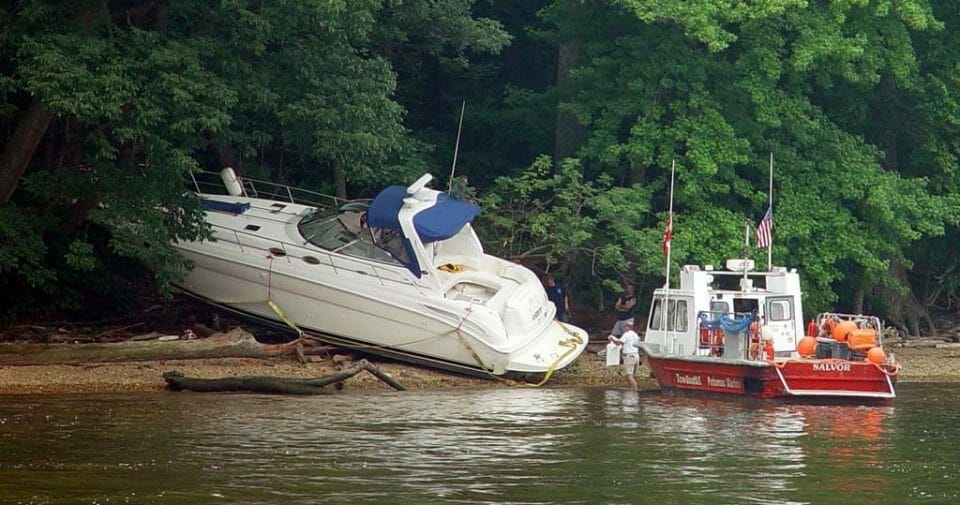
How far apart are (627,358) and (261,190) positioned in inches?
356

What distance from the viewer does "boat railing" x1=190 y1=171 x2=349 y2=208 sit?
102ft

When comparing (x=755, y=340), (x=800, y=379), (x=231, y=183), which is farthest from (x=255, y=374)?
(x=800, y=379)

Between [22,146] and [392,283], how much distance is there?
5989 millimetres

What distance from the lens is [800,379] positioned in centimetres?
2477

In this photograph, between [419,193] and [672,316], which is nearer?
[672,316]

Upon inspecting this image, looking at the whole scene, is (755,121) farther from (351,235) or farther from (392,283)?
(392,283)

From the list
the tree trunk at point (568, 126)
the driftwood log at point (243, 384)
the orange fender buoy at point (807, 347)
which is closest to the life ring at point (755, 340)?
the orange fender buoy at point (807, 347)

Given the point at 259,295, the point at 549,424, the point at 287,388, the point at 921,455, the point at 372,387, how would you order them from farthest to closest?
the point at 259,295 → the point at 372,387 → the point at 287,388 → the point at 549,424 → the point at 921,455

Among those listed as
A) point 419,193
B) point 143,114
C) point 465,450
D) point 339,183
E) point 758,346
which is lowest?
point 465,450

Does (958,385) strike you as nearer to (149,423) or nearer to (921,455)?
(921,455)

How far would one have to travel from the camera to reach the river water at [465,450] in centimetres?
1627

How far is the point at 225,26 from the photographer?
26.8 metres

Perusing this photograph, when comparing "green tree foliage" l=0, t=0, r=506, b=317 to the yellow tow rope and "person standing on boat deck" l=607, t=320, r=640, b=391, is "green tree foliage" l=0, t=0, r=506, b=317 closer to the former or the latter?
the yellow tow rope

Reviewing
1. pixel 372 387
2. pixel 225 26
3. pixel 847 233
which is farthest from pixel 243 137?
pixel 847 233
